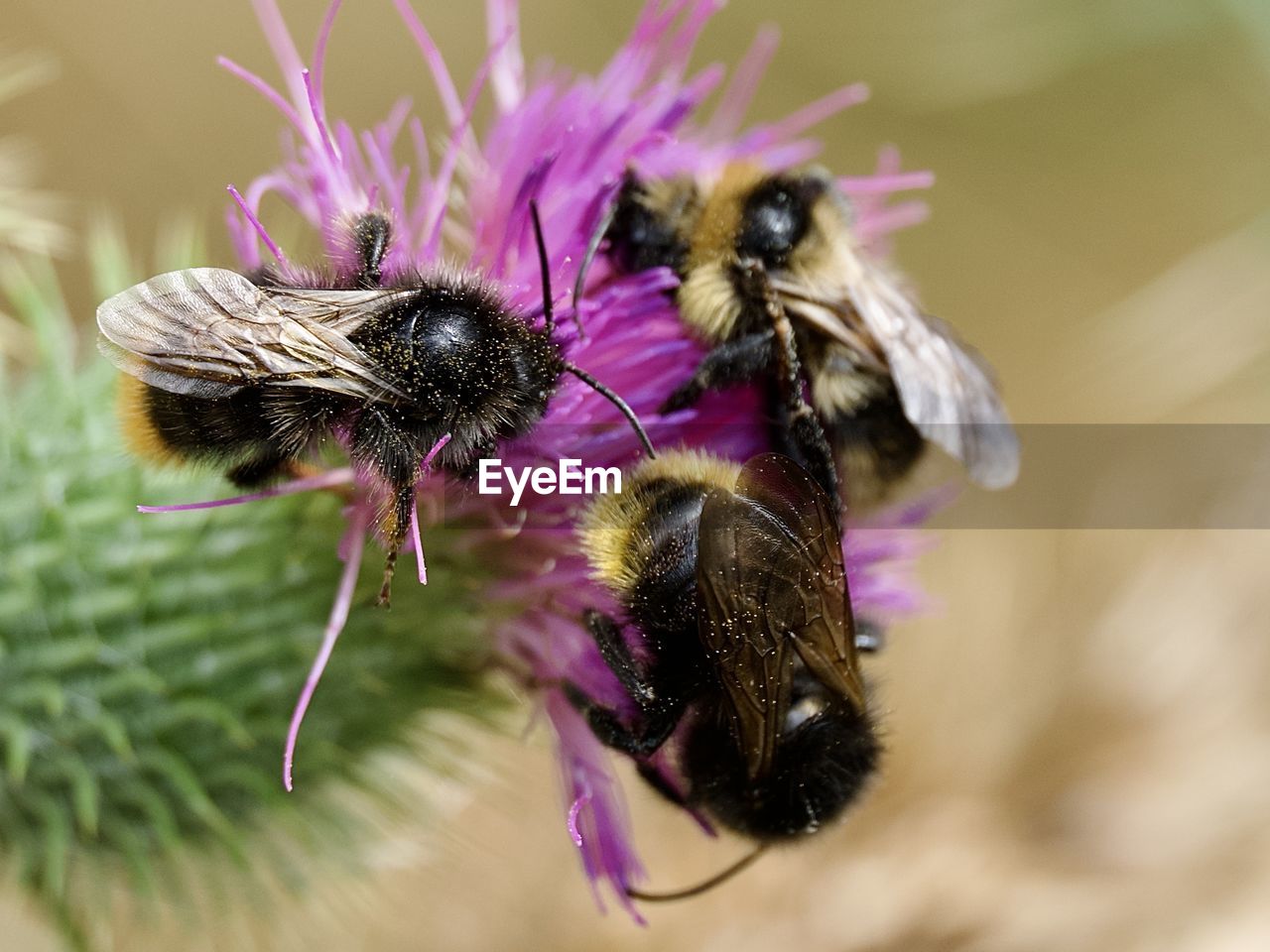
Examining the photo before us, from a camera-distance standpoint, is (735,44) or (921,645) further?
(735,44)

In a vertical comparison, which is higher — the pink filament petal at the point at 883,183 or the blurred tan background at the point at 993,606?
the pink filament petal at the point at 883,183

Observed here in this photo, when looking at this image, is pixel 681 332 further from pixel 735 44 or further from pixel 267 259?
pixel 735 44

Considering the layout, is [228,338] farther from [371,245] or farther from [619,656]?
[619,656]

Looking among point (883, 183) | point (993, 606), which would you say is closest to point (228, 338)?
Answer: point (883, 183)

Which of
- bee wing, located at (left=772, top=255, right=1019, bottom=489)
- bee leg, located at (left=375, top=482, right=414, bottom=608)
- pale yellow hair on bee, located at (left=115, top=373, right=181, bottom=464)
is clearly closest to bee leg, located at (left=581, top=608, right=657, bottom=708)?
bee leg, located at (left=375, top=482, right=414, bottom=608)

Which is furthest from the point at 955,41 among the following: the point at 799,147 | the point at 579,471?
the point at 579,471

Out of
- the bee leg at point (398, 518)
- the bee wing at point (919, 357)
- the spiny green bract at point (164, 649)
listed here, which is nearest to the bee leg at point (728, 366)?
the bee wing at point (919, 357)

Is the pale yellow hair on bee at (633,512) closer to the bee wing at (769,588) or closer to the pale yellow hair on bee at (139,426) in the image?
the bee wing at (769,588)
